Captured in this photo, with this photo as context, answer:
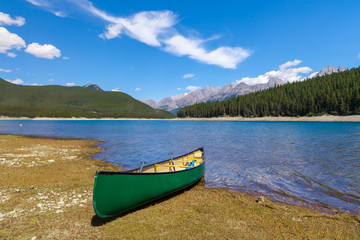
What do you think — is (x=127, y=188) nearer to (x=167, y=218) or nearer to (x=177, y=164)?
(x=167, y=218)

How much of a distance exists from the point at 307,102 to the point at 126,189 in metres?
148

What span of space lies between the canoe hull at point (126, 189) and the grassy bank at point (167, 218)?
549 mm

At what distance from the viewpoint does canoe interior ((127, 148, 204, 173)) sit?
497 inches

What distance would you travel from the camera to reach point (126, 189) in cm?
825

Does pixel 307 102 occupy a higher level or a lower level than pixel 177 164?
higher

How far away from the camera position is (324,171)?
16.4m

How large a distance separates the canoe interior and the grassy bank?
2.33 m

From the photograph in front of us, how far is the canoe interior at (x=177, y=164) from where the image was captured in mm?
→ 12625

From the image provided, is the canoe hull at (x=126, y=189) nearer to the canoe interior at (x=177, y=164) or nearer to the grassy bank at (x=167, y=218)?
the grassy bank at (x=167, y=218)

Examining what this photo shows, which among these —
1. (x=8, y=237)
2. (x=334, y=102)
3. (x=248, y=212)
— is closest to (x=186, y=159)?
(x=248, y=212)

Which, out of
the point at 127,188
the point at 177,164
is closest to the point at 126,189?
the point at 127,188

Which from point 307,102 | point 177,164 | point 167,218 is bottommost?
point 167,218

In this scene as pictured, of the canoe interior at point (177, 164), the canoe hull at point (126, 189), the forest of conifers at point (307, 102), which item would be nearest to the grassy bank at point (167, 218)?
the canoe hull at point (126, 189)


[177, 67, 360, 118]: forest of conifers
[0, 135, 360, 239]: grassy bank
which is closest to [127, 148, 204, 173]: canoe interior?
[0, 135, 360, 239]: grassy bank
